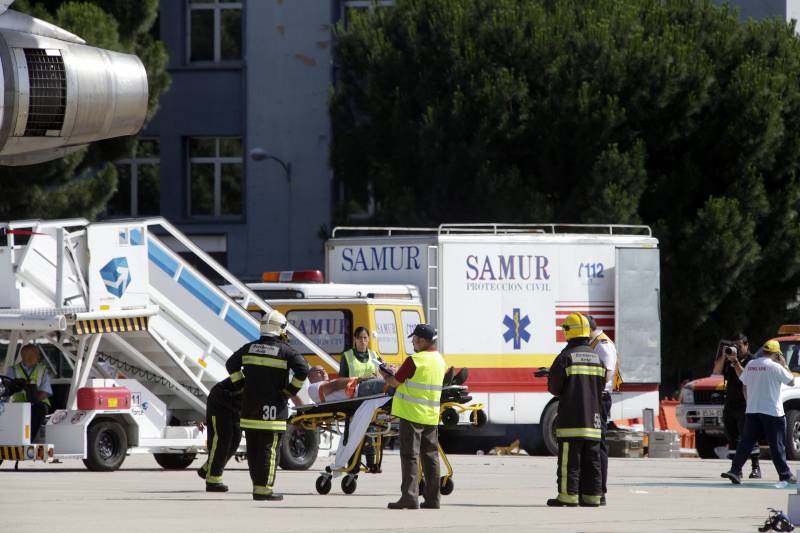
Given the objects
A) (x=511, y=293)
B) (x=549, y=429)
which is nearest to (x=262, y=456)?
(x=511, y=293)

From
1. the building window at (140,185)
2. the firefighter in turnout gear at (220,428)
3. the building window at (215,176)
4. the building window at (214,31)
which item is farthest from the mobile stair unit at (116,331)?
the building window at (140,185)

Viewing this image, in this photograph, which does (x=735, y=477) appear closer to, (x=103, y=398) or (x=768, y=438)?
(x=768, y=438)

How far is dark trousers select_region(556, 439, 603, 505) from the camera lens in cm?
1511

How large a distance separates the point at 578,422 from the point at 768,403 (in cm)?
429

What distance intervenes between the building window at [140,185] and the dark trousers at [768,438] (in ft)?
88.0

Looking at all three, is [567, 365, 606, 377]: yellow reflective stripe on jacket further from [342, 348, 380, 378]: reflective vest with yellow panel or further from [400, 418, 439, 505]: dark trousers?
[342, 348, 380, 378]: reflective vest with yellow panel

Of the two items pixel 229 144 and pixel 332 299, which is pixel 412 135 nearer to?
pixel 229 144

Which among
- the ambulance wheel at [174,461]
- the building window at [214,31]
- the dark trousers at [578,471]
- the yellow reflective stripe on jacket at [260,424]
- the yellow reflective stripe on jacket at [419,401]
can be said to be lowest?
the ambulance wheel at [174,461]

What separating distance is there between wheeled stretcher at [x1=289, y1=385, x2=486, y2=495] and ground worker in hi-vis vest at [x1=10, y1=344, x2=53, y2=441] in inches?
153

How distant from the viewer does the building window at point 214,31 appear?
43.2 meters

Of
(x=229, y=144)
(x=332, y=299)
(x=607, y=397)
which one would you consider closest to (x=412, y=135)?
(x=229, y=144)

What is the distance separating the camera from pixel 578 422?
1509 centimetres

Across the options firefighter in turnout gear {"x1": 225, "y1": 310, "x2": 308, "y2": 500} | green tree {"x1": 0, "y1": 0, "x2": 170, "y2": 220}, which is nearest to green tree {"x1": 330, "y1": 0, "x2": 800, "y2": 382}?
green tree {"x1": 0, "y1": 0, "x2": 170, "y2": 220}

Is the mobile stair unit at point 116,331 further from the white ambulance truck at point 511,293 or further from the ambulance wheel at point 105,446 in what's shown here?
the white ambulance truck at point 511,293
